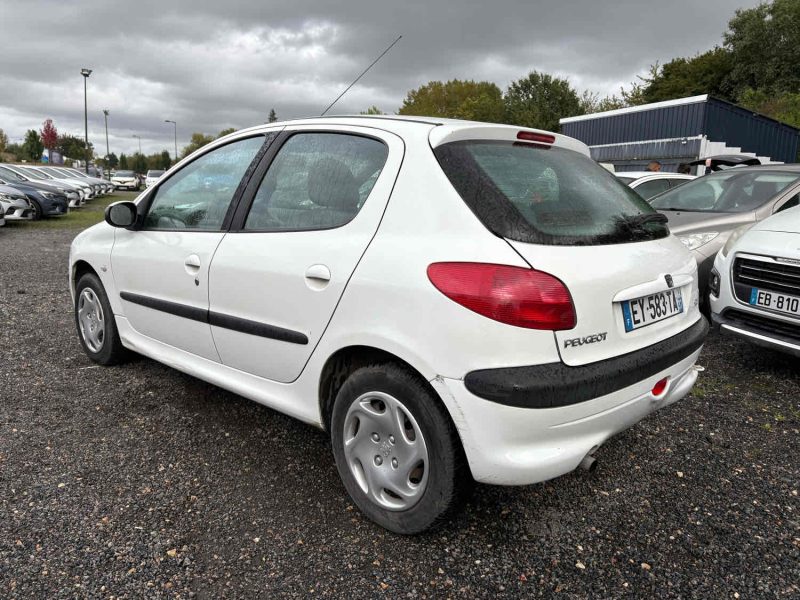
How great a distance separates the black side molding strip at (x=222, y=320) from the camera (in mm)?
2467

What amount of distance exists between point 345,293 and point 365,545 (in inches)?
37.4

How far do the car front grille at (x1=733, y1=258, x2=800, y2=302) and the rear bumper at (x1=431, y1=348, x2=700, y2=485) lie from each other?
7.60 ft

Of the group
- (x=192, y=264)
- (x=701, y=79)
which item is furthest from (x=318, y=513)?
(x=701, y=79)

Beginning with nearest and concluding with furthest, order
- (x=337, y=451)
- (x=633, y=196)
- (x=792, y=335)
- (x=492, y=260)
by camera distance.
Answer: (x=492, y=260)
(x=337, y=451)
(x=633, y=196)
(x=792, y=335)

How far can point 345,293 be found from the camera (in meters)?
2.22

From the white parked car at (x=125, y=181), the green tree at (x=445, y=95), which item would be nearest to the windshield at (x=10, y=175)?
the white parked car at (x=125, y=181)

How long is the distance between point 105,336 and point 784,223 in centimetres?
467

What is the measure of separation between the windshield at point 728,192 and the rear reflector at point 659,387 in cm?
407

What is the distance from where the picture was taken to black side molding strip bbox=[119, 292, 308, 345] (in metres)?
2.47

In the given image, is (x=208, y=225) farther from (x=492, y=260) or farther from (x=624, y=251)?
(x=624, y=251)

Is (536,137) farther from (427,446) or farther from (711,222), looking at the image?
(711,222)

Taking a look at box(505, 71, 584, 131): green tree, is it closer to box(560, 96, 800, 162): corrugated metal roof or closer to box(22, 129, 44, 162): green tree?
box(560, 96, 800, 162): corrugated metal roof

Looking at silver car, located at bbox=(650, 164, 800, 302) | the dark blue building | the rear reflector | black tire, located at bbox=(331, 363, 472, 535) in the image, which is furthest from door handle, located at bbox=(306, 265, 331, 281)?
the dark blue building

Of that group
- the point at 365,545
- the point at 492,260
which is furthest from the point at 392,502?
the point at 492,260
